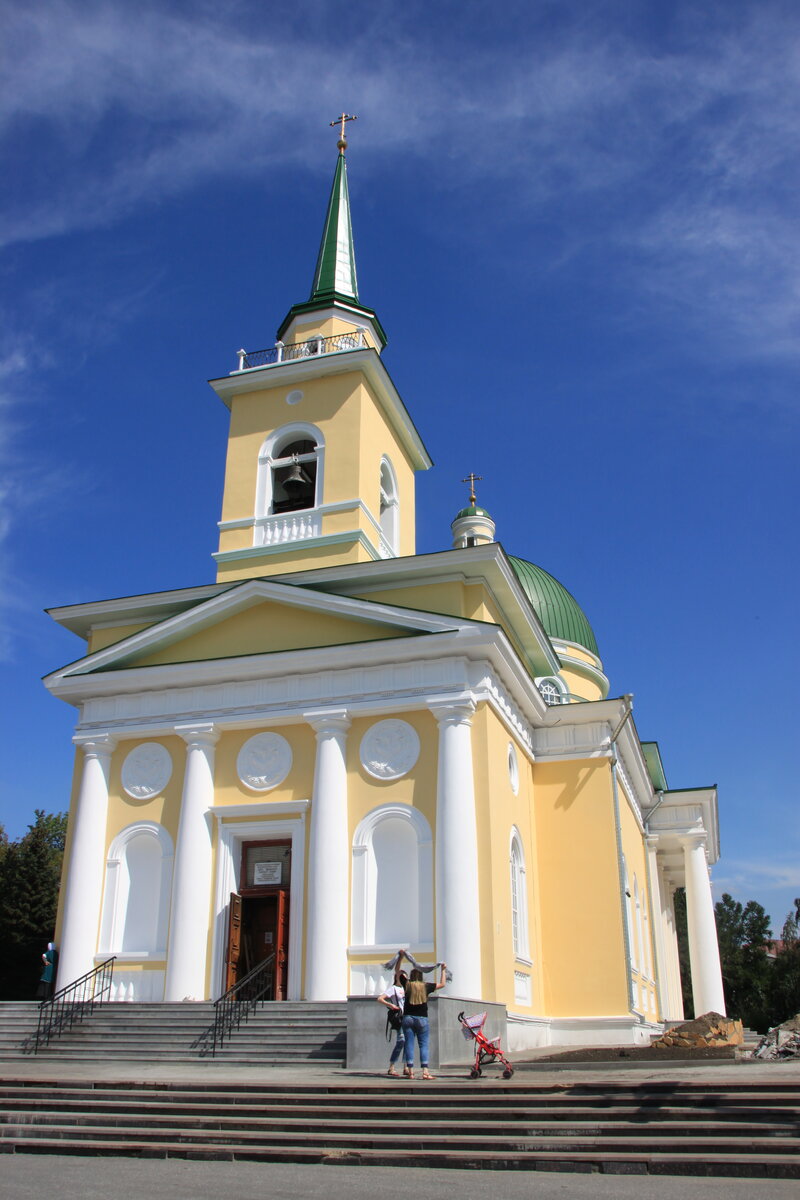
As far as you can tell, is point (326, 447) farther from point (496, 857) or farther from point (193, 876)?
point (496, 857)

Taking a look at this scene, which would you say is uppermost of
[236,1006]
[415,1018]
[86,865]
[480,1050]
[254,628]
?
[254,628]

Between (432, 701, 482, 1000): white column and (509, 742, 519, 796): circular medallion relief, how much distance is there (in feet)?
7.21

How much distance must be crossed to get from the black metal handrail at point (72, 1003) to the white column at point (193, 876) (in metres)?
1.28

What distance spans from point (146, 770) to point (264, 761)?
7.96 feet

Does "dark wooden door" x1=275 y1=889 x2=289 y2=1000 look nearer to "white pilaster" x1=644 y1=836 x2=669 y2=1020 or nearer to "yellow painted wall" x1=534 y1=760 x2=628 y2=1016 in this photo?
"yellow painted wall" x1=534 y1=760 x2=628 y2=1016

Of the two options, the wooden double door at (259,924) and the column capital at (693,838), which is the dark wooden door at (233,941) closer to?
the wooden double door at (259,924)

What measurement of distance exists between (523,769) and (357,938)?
532 centimetres

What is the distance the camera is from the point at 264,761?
18.9 meters

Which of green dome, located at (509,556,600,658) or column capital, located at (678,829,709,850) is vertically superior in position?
green dome, located at (509,556,600,658)

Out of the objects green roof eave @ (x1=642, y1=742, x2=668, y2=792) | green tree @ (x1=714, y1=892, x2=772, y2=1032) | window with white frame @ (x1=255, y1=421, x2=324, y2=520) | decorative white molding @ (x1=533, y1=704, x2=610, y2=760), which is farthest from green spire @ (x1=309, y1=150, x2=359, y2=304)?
green tree @ (x1=714, y1=892, x2=772, y2=1032)

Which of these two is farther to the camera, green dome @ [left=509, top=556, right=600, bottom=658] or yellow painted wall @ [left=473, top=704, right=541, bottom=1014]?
green dome @ [left=509, top=556, right=600, bottom=658]

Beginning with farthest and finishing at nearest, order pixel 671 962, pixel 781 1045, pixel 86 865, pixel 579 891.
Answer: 1. pixel 671 962
2. pixel 579 891
3. pixel 86 865
4. pixel 781 1045

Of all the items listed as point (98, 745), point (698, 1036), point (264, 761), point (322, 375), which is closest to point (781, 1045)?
point (698, 1036)

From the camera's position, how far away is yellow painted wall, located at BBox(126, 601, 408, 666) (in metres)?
19.1
